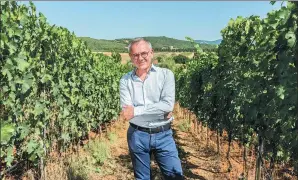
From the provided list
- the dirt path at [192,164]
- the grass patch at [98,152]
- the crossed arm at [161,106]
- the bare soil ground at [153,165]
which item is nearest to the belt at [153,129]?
the crossed arm at [161,106]

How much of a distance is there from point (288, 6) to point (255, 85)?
1388 mm

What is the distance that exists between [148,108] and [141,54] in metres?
0.53

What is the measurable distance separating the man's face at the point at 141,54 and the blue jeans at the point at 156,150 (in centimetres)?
65

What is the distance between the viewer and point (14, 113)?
4.36 metres

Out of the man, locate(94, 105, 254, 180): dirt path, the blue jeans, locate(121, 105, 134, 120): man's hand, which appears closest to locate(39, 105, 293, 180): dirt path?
locate(94, 105, 254, 180): dirt path

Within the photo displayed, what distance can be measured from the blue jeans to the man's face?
65 cm

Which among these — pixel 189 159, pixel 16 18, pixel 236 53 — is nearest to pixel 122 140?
pixel 189 159

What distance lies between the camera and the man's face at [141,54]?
341 cm

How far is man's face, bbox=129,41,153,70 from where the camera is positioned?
3.41m

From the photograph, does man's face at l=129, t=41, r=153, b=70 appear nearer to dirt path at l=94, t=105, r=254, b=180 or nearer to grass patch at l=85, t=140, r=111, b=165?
dirt path at l=94, t=105, r=254, b=180

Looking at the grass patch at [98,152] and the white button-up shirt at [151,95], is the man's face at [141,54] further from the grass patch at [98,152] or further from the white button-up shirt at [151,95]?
the grass patch at [98,152]

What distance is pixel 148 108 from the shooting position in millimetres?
3400

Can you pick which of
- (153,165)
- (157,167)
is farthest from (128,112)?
(153,165)

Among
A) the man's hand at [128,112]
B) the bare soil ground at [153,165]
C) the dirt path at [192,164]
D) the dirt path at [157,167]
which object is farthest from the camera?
the dirt path at [192,164]
